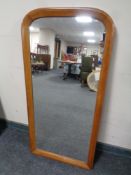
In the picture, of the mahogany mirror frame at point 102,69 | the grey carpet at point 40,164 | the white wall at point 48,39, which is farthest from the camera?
the white wall at point 48,39

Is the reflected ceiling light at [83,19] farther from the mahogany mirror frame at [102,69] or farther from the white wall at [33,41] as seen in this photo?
the white wall at [33,41]

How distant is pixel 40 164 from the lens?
145cm

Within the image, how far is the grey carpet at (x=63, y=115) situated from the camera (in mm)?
1614

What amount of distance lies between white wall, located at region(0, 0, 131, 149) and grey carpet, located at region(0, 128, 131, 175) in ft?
0.65

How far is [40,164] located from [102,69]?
1118mm

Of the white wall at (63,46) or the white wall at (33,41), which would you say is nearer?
the white wall at (33,41)

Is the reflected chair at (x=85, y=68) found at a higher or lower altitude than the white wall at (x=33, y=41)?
lower

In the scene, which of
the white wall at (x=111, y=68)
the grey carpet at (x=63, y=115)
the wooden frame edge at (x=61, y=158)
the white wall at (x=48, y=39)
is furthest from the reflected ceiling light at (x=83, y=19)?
the wooden frame edge at (x=61, y=158)

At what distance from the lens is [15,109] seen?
192 cm

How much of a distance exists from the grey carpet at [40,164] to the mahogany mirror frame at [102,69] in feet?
0.23

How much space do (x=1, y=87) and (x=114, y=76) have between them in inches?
55.2

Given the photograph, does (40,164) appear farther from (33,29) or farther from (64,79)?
(33,29)

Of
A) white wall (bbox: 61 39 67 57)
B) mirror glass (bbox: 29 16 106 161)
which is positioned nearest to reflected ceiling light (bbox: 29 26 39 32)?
mirror glass (bbox: 29 16 106 161)

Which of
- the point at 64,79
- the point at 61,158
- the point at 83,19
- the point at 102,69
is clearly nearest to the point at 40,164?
the point at 61,158
